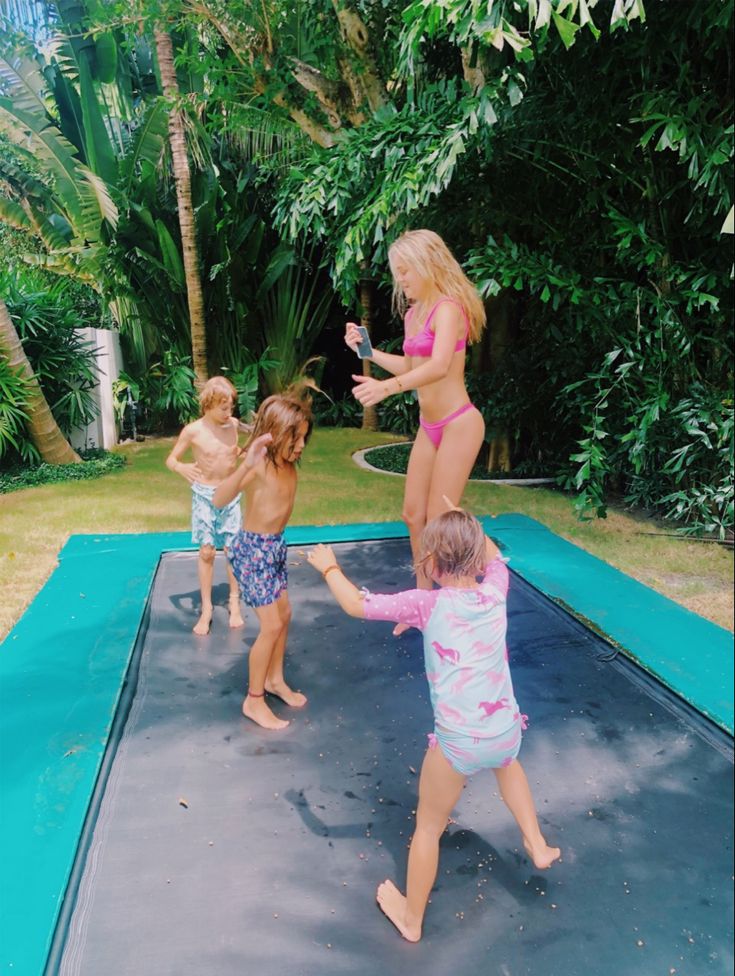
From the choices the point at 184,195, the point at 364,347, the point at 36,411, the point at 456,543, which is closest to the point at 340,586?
the point at 456,543

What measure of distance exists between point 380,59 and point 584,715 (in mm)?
4292

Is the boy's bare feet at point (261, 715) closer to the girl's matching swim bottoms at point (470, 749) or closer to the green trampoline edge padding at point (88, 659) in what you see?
the green trampoline edge padding at point (88, 659)

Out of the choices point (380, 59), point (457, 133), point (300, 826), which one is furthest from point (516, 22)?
point (300, 826)

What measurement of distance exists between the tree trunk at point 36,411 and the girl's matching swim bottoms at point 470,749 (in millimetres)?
5011

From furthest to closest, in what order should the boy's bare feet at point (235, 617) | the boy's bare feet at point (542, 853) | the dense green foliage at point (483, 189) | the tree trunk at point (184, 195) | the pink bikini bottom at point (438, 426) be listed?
the tree trunk at point (184, 195) → the dense green foliage at point (483, 189) → the boy's bare feet at point (235, 617) → the pink bikini bottom at point (438, 426) → the boy's bare feet at point (542, 853)

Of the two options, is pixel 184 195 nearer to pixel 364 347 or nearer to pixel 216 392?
pixel 216 392

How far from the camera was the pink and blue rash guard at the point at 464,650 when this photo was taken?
139cm

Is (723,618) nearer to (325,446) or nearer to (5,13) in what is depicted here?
(325,446)

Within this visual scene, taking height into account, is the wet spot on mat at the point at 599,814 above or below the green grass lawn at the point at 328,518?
above

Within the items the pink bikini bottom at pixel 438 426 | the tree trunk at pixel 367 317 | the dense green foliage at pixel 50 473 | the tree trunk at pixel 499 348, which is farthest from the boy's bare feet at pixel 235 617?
the tree trunk at pixel 367 317

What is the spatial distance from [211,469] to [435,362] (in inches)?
41.5

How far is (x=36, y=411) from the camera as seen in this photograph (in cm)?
564

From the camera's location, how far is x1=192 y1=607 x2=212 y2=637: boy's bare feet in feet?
9.20

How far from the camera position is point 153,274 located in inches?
272
